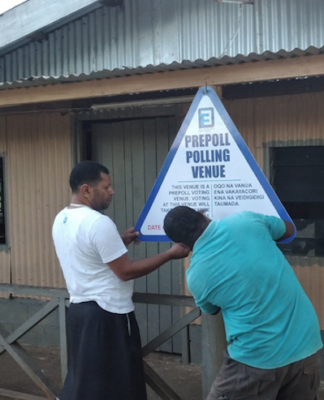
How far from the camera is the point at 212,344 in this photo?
321cm

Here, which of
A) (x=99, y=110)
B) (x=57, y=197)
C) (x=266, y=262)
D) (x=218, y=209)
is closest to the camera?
(x=266, y=262)

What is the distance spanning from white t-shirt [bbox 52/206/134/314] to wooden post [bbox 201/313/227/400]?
50 cm

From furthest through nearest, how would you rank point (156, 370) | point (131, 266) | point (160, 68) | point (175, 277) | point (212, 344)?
point (175, 277) < point (156, 370) < point (160, 68) < point (212, 344) < point (131, 266)

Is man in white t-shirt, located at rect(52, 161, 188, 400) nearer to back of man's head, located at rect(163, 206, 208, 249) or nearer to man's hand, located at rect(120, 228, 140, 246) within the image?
man's hand, located at rect(120, 228, 140, 246)

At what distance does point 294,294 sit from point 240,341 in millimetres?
336

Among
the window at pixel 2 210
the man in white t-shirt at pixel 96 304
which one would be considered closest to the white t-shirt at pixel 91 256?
the man in white t-shirt at pixel 96 304

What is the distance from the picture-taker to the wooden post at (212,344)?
3.18 metres

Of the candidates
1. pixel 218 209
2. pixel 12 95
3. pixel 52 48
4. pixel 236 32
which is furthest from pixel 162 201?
pixel 52 48

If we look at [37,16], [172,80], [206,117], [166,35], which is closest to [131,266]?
[206,117]

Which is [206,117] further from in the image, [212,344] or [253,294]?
[212,344]

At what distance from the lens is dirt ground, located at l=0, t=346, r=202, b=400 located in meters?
4.76

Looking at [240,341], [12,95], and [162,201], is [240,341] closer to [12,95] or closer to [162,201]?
[162,201]

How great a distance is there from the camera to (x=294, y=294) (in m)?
2.40

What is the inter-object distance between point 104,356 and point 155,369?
229 centimetres
